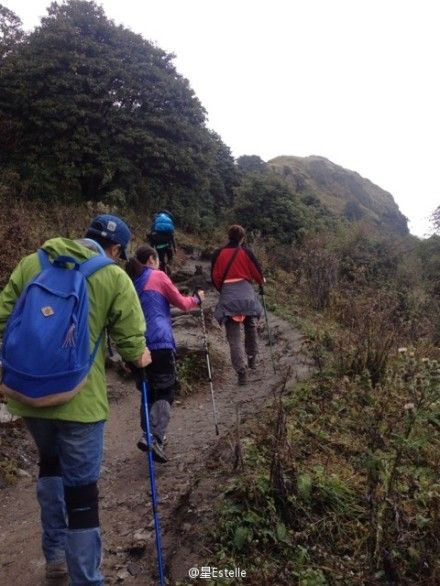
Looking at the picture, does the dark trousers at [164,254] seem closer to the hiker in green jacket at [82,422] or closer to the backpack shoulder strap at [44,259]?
the hiker in green jacket at [82,422]

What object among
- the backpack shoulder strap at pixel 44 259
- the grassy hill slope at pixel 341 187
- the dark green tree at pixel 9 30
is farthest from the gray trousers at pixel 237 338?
the grassy hill slope at pixel 341 187

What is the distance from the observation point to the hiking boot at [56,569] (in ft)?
9.66

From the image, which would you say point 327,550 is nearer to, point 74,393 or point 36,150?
point 74,393

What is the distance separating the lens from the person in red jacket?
676cm

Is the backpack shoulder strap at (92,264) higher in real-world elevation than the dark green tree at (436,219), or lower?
lower

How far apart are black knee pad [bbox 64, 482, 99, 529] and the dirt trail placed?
0.74 meters

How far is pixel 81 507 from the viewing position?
8.29 feet

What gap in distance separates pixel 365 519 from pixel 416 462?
1.11m

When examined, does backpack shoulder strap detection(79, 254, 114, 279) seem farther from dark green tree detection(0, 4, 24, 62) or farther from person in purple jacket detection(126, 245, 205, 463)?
dark green tree detection(0, 4, 24, 62)

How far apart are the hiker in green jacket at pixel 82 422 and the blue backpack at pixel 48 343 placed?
12 centimetres

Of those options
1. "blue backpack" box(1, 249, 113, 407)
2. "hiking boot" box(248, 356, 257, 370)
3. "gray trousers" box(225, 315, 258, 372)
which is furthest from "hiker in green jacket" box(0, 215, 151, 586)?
"hiking boot" box(248, 356, 257, 370)

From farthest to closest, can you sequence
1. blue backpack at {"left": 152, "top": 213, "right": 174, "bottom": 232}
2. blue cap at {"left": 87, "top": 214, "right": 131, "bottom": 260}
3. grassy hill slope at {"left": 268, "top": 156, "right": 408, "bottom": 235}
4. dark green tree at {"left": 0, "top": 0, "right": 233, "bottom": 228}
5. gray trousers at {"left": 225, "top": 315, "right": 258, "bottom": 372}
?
grassy hill slope at {"left": 268, "top": 156, "right": 408, "bottom": 235}
dark green tree at {"left": 0, "top": 0, "right": 233, "bottom": 228}
blue backpack at {"left": 152, "top": 213, "right": 174, "bottom": 232}
gray trousers at {"left": 225, "top": 315, "right": 258, "bottom": 372}
blue cap at {"left": 87, "top": 214, "right": 131, "bottom": 260}

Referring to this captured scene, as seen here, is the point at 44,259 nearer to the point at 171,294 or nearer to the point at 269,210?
the point at 171,294

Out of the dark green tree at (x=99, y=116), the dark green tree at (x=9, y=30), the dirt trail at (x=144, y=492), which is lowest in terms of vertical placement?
the dirt trail at (x=144, y=492)
